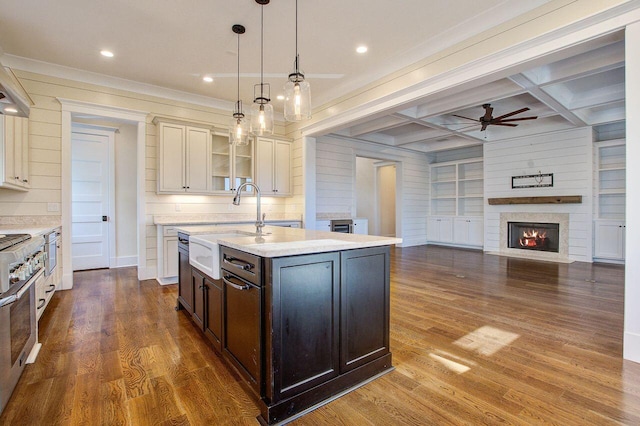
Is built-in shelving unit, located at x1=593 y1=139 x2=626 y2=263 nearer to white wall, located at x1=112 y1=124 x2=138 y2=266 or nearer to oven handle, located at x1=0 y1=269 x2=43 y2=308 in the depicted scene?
oven handle, located at x1=0 y1=269 x2=43 y2=308

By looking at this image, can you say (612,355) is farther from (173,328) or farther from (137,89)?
(137,89)

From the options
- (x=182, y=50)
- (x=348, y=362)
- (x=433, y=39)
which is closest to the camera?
(x=348, y=362)

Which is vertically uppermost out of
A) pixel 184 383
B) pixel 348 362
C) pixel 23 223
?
pixel 23 223

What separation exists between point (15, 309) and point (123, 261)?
4521mm

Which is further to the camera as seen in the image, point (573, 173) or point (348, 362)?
point (573, 173)

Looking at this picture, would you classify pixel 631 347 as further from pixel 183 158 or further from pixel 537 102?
pixel 183 158

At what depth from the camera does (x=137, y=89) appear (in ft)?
15.7

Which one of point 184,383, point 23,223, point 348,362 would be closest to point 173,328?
point 184,383

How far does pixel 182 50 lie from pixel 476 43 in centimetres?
333

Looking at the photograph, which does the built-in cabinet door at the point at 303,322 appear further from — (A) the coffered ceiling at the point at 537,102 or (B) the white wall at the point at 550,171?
(B) the white wall at the point at 550,171

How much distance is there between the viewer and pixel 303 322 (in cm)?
178

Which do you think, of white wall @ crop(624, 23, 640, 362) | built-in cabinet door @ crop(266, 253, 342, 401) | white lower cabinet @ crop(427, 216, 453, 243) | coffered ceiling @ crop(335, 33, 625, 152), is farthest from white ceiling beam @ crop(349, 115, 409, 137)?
built-in cabinet door @ crop(266, 253, 342, 401)

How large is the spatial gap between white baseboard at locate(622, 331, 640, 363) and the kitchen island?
179 cm

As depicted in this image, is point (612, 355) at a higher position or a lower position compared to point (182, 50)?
lower
